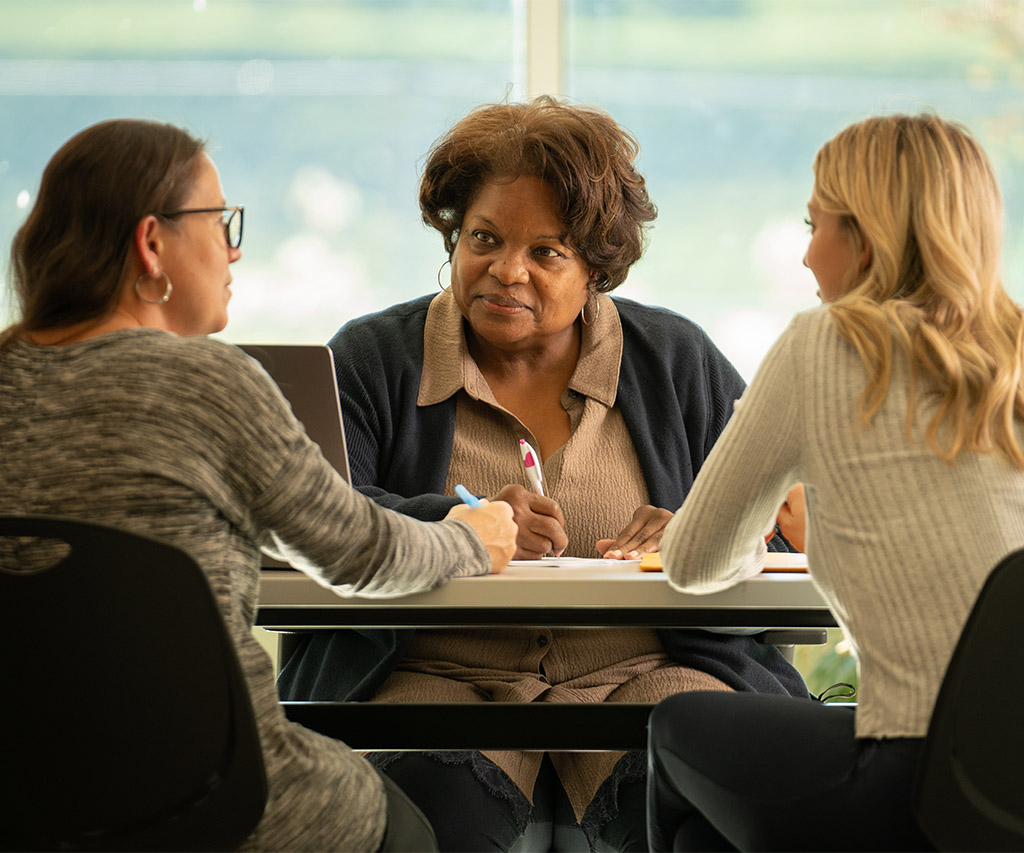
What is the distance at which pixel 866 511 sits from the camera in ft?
3.94

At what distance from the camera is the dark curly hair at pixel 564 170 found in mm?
2096

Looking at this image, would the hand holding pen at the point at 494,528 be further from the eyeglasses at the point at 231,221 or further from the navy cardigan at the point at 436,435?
the eyeglasses at the point at 231,221

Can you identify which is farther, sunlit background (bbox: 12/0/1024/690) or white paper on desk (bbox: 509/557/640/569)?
sunlit background (bbox: 12/0/1024/690)

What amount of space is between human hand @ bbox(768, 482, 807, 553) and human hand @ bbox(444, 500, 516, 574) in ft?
1.46

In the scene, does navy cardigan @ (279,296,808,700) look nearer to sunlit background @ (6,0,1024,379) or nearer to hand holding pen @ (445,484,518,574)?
hand holding pen @ (445,484,518,574)

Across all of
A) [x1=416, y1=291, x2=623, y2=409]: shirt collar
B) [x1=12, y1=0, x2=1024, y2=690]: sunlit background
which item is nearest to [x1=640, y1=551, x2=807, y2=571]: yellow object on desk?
[x1=416, y1=291, x2=623, y2=409]: shirt collar

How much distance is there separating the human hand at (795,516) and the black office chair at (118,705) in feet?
3.08

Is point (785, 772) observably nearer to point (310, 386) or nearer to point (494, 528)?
point (494, 528)

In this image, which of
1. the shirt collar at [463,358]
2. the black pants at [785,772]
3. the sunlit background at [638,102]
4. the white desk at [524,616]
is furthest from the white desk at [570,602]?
the sunlit background at [638,102]

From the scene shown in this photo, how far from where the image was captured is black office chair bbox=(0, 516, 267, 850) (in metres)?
0.96

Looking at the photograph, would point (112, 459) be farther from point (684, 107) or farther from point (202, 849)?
point (684, 107)

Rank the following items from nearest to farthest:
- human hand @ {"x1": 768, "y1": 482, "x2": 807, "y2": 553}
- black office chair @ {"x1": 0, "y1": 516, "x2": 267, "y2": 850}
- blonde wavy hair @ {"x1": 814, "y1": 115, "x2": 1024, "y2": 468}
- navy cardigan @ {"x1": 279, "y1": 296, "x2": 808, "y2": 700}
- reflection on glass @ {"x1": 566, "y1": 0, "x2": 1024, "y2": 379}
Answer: black office chair @ {"x1": 0, "y1": 516, "x2": 267, "y2": 850} < blonde wavy hair @ {"x1": 814, "y1": 115, "x2": 1024, "y2": 468} < human hand @ {"x1": 768, "y1": 482, "x2": 807, "y2": 553} < navy cardigan @ {"x1": 279, "y1": 296, "x2": 808, "y2": 700} < reflection on glass @ {"x1": 566, "y1": 0, "x2": 1024, "y2": 379}

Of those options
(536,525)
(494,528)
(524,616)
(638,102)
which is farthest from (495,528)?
(638,102)

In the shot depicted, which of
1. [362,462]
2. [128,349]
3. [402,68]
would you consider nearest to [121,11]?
[402,68]
